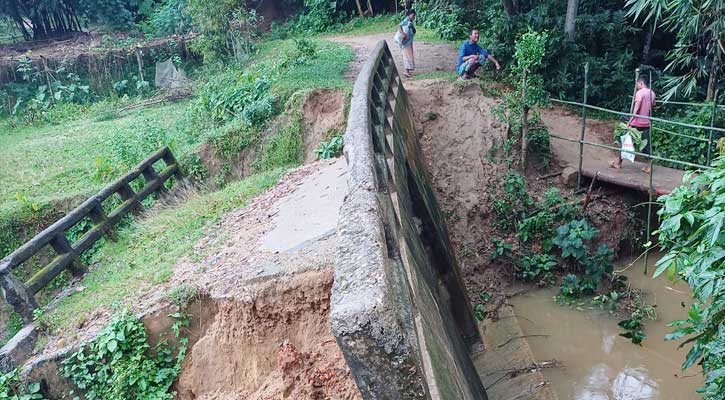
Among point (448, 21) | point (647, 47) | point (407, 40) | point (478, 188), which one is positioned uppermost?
point (448, 21)

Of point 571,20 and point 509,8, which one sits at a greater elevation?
point 509,8

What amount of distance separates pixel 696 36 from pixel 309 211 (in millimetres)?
8393

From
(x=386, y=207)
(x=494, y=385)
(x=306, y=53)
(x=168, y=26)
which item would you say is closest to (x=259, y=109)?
(x=306, y=53)

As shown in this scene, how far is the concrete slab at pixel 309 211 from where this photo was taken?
550 centimetres

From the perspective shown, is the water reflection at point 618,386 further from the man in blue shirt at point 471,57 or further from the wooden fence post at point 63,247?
the wooden fence post at point 63,247

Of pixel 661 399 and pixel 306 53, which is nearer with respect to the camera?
pixel 661 399

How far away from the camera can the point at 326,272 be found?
4.58 metres

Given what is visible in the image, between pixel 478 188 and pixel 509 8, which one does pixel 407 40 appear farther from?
pixel 478 188

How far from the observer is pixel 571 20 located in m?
12.3

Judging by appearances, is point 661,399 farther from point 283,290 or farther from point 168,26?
point 168,26

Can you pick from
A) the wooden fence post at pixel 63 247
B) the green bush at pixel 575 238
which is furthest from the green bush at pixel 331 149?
the wooden fence post at pixel 63 247

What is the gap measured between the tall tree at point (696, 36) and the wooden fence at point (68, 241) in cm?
862

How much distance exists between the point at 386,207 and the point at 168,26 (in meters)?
22.3

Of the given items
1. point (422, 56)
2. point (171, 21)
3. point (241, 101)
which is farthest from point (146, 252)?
point (171, 21)
